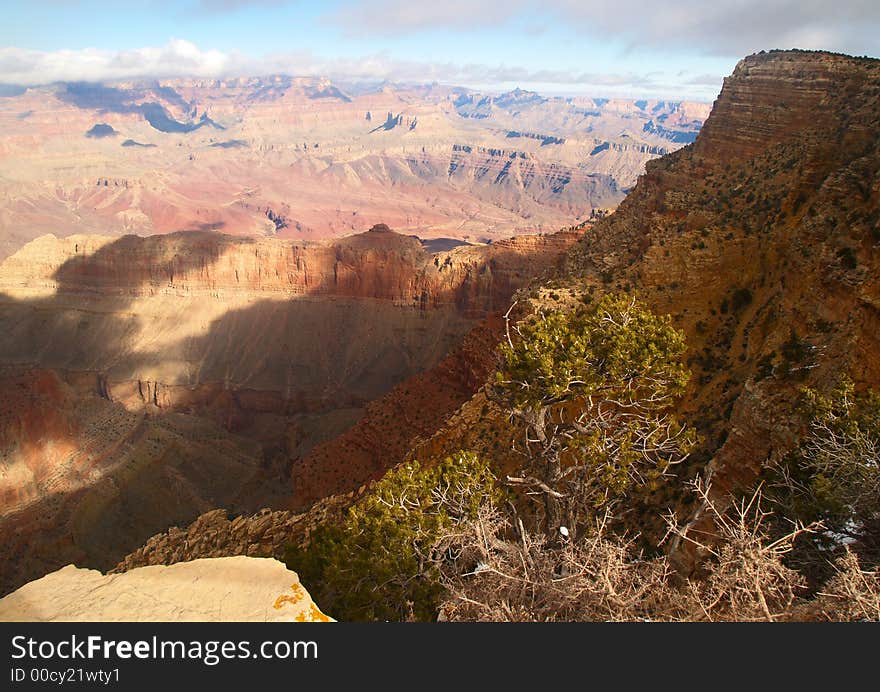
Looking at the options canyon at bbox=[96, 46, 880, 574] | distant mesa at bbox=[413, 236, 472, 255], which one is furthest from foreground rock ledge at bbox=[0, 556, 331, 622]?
distant mesa at bbox=[413, 236, 472, 255]

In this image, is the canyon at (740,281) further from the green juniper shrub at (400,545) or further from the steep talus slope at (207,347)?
the steep talus slope at (207,347)

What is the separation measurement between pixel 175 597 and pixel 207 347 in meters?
63.7

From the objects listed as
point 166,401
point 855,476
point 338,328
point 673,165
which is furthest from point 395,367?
point 855,476

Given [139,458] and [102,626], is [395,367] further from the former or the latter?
[102,626]

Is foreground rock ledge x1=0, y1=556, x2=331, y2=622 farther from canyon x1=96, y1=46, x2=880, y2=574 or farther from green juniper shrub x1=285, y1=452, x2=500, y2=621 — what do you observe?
canyon x1=96, y1=46, x2=880, y2=574

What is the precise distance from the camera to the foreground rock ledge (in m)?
6.77

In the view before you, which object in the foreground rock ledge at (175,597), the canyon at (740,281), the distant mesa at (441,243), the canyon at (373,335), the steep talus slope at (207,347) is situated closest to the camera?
the foreground rock ledge at (175,597)

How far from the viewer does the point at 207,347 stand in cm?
6638

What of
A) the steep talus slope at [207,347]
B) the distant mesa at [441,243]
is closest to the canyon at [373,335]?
the steep talus slope at [207,347]

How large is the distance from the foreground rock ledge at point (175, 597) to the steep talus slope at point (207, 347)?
29.2 meters

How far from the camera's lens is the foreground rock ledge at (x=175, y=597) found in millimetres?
6773

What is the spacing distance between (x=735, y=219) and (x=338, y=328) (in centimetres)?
5115

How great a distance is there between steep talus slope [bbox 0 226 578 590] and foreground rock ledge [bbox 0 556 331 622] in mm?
29162

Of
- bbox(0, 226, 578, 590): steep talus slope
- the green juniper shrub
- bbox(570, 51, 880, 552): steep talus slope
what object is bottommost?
bbox(0, 226, 578, 590): steep talus slope
